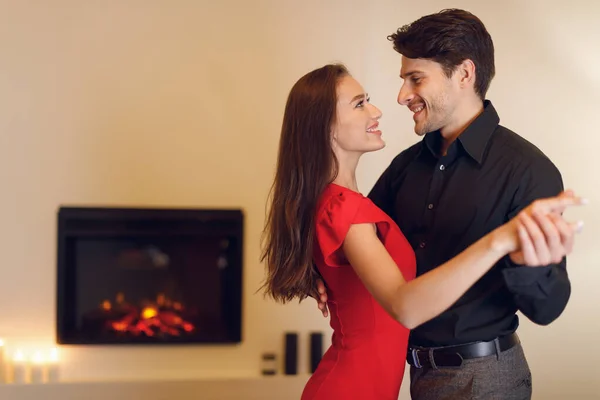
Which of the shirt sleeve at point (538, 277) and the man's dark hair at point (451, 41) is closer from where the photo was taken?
the shirt sleeve at point (538, 277)

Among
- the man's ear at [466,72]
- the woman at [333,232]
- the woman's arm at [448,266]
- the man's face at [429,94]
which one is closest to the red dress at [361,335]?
the woman at [333,232]

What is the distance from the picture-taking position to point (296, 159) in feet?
6.51

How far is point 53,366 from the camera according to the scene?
3.98 meters

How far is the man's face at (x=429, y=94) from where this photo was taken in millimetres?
2096

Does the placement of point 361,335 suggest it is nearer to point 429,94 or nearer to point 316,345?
point 429,94

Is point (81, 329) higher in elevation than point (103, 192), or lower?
lower

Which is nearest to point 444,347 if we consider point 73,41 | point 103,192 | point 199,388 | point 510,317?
point 510,317

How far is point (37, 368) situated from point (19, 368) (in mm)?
88

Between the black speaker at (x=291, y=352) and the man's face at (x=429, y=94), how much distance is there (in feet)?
6.87

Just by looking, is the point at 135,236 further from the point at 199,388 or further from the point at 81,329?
the point at 199,388

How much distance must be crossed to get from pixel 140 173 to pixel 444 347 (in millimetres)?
2419

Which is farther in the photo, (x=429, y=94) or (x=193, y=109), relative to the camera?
(x=193, y=109)

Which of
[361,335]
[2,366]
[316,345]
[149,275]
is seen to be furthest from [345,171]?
[2,366]

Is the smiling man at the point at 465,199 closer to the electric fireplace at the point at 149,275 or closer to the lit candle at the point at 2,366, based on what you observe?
the electric fireplace at the point at 149,275
